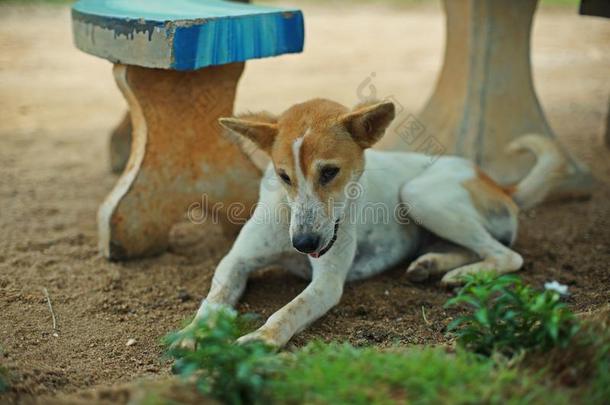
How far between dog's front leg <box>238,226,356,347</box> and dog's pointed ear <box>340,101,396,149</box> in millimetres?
521

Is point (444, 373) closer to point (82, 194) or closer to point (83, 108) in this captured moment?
point (82, 194)

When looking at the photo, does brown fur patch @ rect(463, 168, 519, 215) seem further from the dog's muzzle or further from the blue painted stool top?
the dog's muzzle

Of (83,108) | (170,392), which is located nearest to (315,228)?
(170,392)

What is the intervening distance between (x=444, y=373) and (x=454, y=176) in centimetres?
235

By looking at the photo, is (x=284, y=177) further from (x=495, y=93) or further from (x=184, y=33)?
(x=495, y=93)

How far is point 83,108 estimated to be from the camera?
26.5ft

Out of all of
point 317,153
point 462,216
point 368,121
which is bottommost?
point 462,216

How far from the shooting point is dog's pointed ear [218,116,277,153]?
12.3 ft

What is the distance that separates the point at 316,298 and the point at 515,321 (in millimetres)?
1111

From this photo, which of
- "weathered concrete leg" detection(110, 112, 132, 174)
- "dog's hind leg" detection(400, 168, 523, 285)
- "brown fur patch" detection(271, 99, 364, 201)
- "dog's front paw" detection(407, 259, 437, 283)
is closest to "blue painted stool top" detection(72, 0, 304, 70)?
"brown fur patch" detection(271, 99, 364, 201)

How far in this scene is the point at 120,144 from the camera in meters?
6.26

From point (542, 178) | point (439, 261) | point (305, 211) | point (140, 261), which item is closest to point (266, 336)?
point (305, 211)

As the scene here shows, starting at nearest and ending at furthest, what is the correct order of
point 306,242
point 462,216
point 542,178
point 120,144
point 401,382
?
point 401,382, point 306,242, point 462,216, point 542,178, point 120,144

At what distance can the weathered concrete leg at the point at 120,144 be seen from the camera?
20.2 ft
